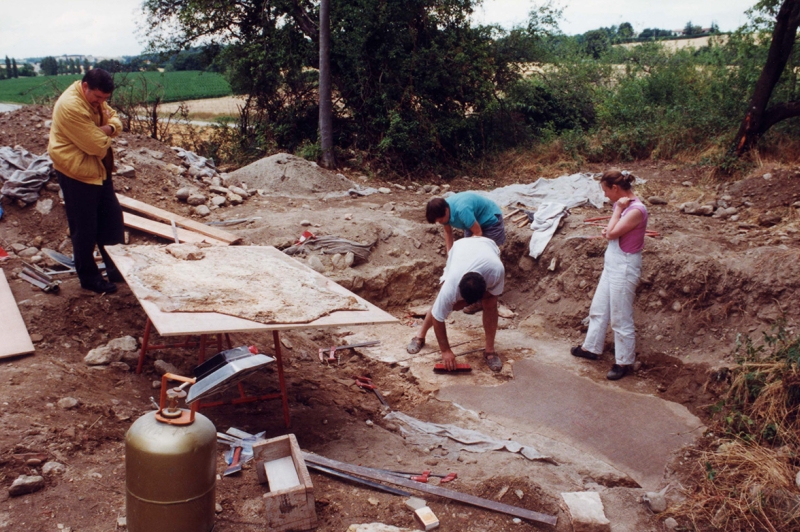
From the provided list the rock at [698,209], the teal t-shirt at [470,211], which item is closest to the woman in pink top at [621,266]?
the teal t-shirt at [470,211]

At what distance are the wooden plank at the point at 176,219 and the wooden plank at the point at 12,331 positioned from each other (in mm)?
2281

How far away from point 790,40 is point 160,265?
9.63 metres

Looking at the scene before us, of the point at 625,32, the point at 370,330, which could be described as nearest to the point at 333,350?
the point at 370,330

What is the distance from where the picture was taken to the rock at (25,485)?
9.49ft

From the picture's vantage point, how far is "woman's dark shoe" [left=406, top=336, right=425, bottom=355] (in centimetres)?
584

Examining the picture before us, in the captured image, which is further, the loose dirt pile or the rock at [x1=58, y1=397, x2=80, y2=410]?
the rock at [x1=58, y1=397, x2=80, y2=410]

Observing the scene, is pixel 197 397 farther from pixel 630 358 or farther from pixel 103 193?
pixel 630 358

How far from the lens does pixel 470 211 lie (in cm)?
568

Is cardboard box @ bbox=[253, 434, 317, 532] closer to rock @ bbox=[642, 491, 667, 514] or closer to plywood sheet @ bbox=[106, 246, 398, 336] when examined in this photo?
plywood sheet @ bbox=[106, 246, 398, 336]

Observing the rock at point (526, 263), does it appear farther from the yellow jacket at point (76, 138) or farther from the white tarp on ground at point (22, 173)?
the white tarp on ground at point (22, 173)

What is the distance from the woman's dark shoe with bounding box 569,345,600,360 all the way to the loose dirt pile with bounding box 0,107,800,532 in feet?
0.52

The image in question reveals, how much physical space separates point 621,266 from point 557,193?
3568mm

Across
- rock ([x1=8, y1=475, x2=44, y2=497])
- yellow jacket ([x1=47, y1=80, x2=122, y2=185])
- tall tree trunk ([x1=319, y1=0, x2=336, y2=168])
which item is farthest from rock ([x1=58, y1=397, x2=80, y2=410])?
tall tree trunk ([x1=319, y1=0, x2=336, y2=168])

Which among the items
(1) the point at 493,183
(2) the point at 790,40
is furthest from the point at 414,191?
(2) the point at 790,40
